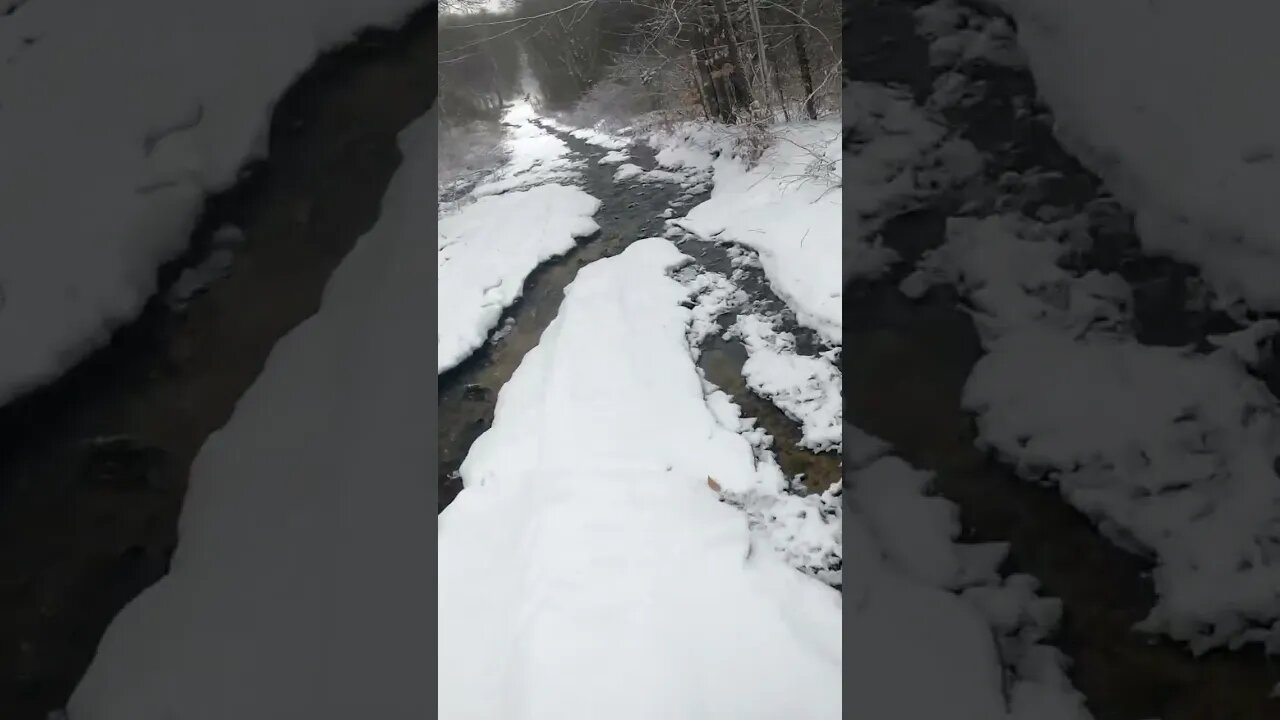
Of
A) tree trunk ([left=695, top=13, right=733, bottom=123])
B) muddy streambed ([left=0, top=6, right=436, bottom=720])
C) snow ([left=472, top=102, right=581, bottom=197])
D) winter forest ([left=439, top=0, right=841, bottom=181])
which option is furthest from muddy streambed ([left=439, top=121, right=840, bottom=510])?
muddy streambed ([left=0, top=6, right=436, bottom=720])

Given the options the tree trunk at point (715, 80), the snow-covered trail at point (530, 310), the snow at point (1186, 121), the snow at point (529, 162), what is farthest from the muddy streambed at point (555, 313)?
the snow at point (1186, 121)

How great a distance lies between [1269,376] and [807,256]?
5.58ft

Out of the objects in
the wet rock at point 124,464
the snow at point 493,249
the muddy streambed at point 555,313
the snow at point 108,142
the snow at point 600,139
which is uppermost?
the snow at point 108,142

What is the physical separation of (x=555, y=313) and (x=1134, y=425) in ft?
6.49

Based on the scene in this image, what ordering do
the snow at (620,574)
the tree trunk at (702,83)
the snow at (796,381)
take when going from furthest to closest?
1. the tree trunk at (702,83)
2. the snow at (796,381)
3. the snow at (620,574)

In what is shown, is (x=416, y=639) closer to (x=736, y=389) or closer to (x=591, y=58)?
(x=736, y=389)

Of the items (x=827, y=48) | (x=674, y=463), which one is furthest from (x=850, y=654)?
(x=827, y=48)

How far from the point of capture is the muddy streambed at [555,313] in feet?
5.16

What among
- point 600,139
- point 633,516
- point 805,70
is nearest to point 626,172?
point 600,139

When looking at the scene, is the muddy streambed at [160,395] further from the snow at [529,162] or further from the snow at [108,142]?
the snow at [529,162]

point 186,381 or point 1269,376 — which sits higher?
point 186,381

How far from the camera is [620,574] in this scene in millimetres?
1214

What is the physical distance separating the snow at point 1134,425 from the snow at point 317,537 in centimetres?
53

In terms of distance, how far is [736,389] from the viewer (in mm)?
1733
